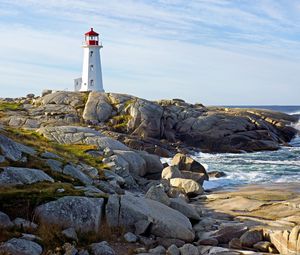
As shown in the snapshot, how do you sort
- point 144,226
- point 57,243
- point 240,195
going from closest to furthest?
1. point 57,243
2. point 144,226
3. point 240,195

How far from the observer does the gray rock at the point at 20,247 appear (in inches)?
424

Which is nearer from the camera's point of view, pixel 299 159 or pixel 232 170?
pixel 232 170

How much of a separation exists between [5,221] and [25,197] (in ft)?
4.33

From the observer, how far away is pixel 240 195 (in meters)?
25.5

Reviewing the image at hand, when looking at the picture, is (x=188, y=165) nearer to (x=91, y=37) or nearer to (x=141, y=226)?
(x=141, y=226)

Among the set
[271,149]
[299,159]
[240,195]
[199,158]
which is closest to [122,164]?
[240,195]

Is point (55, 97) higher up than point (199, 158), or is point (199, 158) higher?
point (55, 97)

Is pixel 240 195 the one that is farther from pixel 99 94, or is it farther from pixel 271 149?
pixel 99 94

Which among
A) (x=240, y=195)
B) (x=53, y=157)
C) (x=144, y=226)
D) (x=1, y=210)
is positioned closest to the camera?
(x=1, y=210)

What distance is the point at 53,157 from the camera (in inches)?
810

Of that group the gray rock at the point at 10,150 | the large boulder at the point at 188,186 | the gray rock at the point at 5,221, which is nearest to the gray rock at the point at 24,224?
the gray rock at the point at 5,221

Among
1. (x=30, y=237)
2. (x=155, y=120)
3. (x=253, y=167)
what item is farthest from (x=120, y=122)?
(x=30, y=237)

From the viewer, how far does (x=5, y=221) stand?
12219 mm

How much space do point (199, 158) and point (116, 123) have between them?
12.0 meters
